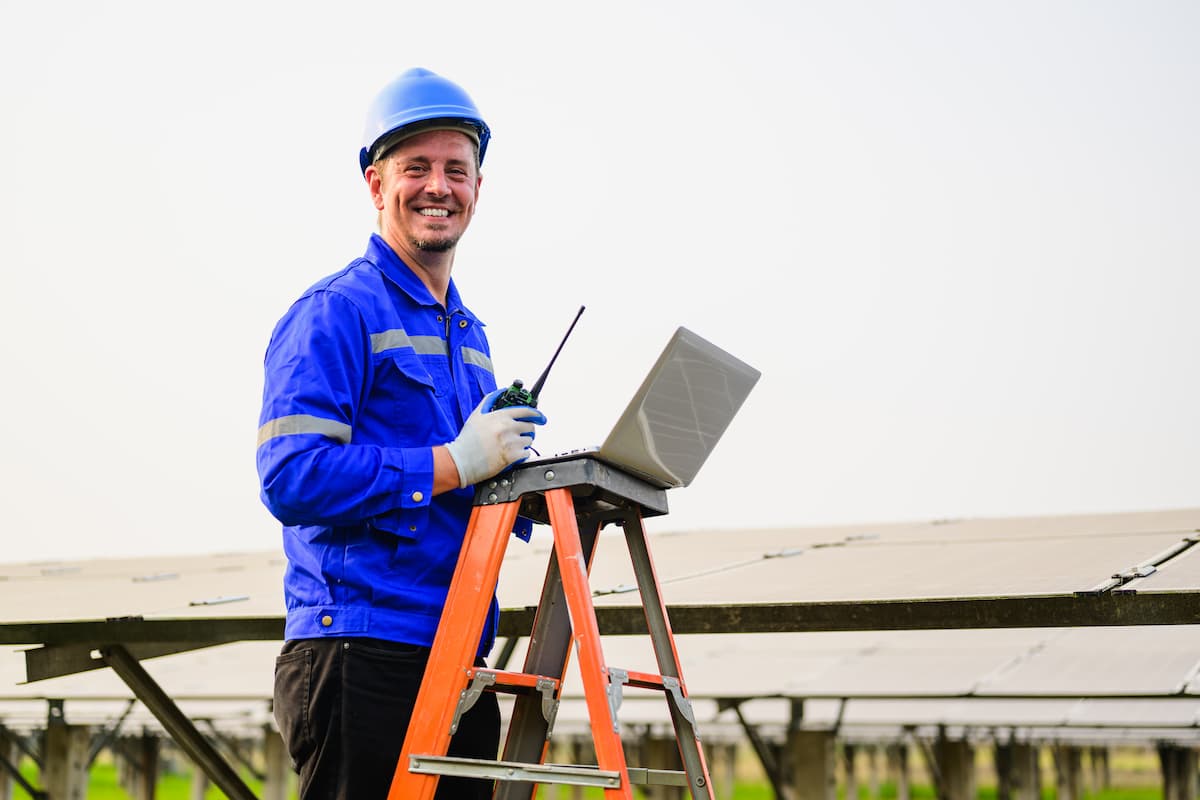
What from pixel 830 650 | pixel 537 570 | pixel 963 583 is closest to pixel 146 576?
pixel 537 570

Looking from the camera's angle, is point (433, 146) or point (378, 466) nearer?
point (378, 466)

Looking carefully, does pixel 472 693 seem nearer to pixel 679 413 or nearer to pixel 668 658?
pixel 668 658

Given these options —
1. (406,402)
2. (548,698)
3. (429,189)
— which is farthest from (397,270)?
(548,698)

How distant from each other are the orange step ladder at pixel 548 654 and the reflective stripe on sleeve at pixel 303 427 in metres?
0.30

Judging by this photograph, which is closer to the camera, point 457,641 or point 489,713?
point 457,641

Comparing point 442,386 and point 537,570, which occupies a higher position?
point 442,386

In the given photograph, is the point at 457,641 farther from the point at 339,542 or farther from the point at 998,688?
the point at 998,688

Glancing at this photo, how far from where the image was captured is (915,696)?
9.95m

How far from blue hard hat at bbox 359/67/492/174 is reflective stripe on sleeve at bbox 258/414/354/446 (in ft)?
2.13

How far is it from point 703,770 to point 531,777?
17.3 inches

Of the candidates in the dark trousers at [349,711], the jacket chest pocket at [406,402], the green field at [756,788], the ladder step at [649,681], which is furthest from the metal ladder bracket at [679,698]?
the green field at [756,788]

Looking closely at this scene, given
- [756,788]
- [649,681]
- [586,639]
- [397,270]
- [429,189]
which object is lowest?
[756,788]

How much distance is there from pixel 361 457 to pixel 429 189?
1.98 ft

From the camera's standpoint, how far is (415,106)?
9.21 ft
